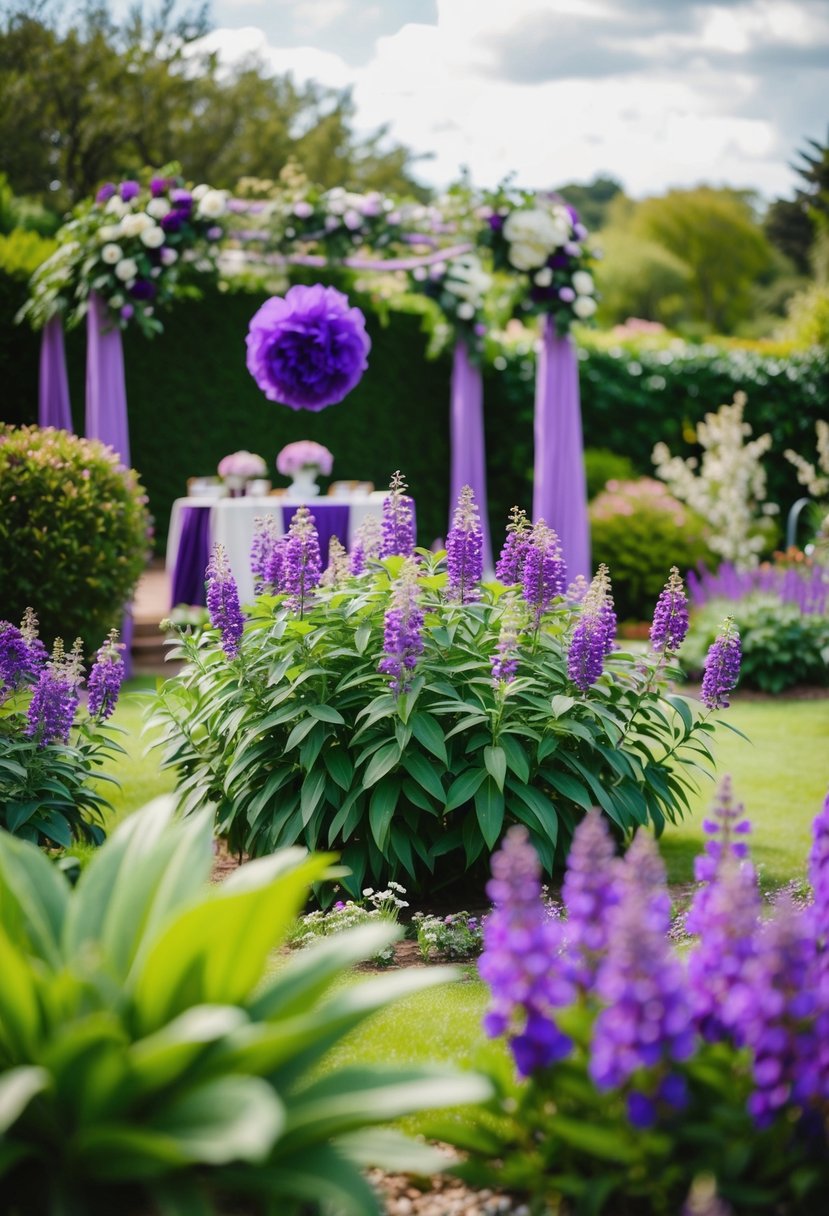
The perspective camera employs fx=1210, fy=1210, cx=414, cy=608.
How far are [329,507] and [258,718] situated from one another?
4.40 meters

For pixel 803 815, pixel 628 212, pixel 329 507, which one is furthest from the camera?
pixel 628 212

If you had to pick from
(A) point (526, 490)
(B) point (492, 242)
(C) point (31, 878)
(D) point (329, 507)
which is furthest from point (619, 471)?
(C) point (31, 878)

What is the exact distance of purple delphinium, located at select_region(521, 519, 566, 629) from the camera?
3.76m

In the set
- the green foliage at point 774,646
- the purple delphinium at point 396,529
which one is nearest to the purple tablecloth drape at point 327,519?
the green foliage at point 774,646

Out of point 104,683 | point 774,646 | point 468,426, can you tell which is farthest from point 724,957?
point 468,426

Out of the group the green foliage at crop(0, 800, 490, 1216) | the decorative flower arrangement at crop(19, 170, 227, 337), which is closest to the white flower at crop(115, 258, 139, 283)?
the decorative flower arrangement at crop(19, 170, 227, 337)

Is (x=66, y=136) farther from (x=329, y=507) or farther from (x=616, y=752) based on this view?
(x=616, y=752)

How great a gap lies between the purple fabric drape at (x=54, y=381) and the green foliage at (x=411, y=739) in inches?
231

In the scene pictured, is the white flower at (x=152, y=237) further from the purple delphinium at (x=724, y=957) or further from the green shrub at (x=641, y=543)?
the purple delphinium at (x=724, y=957)

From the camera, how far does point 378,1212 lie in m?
1.66

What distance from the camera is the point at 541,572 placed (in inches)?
149

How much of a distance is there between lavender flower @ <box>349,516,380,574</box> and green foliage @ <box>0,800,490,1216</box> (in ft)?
8.18

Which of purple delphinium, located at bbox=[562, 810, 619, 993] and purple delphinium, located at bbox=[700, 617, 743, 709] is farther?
purple delphinium, located at bbox=[700, 617, 743, 709]

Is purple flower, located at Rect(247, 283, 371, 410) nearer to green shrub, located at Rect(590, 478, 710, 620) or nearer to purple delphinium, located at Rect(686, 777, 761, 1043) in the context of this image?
green shrub, located at Rect(590, 478, 710, 620)
